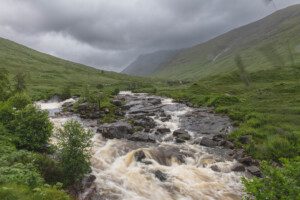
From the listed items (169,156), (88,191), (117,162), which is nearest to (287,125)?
(169,156)

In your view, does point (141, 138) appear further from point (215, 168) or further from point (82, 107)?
point (82, 107)

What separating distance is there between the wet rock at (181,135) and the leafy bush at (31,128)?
18087 millimetres

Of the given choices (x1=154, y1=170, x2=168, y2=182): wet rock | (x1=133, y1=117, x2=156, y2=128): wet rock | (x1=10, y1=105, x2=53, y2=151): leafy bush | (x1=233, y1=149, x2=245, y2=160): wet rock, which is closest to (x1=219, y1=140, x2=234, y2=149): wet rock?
(x1=233, y1=149, x2=245, y2=160): wet rock

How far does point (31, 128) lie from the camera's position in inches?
1259

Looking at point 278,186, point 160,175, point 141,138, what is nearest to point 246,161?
point 160,175

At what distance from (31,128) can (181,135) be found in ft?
69.9

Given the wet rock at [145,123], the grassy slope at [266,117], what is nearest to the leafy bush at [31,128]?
the wet rock at [145,123]

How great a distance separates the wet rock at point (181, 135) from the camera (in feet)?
145

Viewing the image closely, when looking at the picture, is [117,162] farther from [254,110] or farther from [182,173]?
[254,110]

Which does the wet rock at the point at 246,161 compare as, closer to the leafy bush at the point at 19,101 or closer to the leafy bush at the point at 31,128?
the leafy bush at the point at 31,128

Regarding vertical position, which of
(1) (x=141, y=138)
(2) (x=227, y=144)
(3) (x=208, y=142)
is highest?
(1) (x=141, y=138)

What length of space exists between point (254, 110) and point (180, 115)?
13865 millimetres

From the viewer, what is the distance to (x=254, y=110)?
196 feet

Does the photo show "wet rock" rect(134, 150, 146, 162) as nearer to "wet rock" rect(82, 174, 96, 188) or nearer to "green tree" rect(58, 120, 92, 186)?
"wet rock" rect(82, 174, 96, 188)
